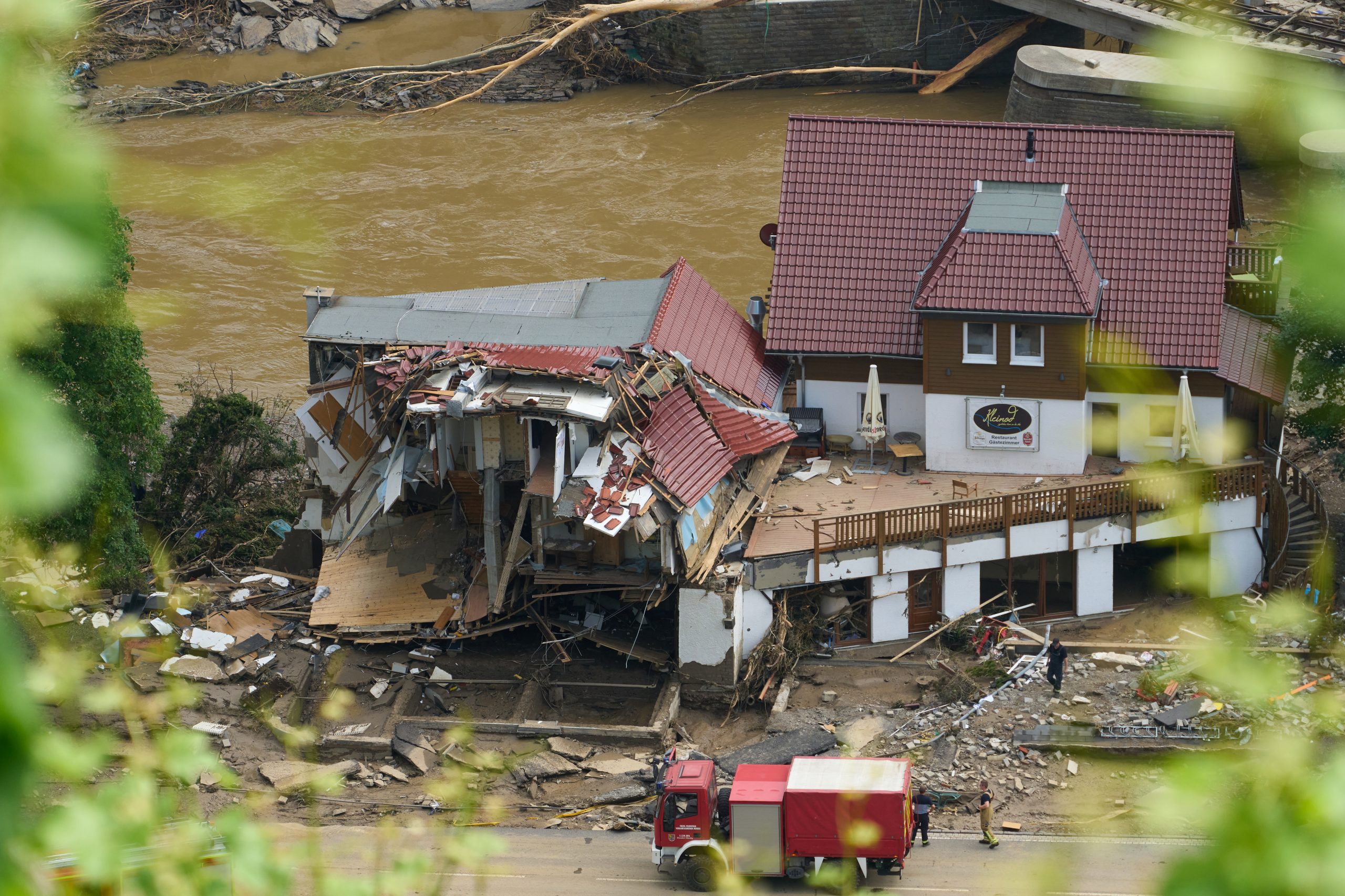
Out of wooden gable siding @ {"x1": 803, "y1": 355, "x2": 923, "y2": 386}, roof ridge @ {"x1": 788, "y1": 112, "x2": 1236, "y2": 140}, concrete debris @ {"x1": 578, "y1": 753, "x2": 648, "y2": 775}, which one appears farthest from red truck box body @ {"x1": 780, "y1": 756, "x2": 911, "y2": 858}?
roof ridge @ {"x1": 788, "y1": 112, "x2": 1236, "y2": 140}

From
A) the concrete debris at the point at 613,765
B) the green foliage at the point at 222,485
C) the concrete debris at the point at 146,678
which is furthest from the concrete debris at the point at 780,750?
the green foliage at the point at 222,485

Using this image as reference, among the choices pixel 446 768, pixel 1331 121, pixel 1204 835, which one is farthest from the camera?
pixel 446 768

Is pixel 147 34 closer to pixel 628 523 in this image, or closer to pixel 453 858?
pixel 628 523

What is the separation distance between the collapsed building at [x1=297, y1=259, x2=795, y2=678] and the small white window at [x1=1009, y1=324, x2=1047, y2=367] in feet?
14.7

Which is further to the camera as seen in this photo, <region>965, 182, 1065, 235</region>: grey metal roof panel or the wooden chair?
<region>965, 182, 1065, 235</region>: grey metal roof panel

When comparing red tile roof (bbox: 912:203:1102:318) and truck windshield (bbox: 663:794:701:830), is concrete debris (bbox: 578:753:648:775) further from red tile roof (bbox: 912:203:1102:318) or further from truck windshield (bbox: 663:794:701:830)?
red tile roof (bbox: 912:203:1102:318)

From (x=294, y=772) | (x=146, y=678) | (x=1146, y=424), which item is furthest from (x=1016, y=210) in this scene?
(x=146, y=678)

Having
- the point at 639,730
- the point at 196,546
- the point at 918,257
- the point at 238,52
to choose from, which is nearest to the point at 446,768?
the point at 639,730

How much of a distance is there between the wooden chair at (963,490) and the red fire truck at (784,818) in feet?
27.1

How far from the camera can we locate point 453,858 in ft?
19.1

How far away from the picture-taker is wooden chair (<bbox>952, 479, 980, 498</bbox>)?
1177 inches

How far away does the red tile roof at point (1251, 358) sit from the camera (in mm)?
30375

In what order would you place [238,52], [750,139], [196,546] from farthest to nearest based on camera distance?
[238,52] < [750,139] < [196,546]

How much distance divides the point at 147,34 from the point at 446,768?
5609 centimetres
